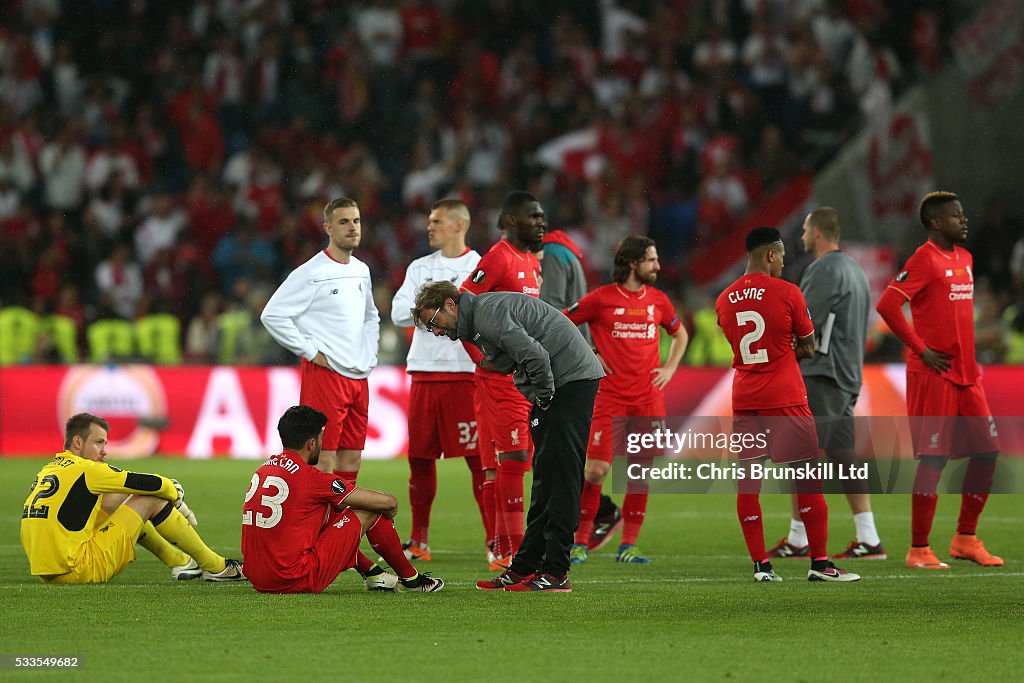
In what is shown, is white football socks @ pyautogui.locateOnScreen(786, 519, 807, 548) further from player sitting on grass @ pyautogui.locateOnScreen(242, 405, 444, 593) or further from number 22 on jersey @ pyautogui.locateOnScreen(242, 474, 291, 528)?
number 22 on jersey @ pyautogui.locateOnScreen(242, 474, 291, 528)

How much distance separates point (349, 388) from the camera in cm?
999

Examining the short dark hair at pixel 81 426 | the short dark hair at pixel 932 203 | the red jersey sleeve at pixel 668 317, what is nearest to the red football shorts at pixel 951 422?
the short dark hair at pixel 932 203

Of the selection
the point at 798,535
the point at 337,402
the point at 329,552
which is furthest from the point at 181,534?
the point at 798,535

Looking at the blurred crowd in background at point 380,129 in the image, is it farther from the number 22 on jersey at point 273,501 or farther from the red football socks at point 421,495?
the number 22 on jersey at point 273,501

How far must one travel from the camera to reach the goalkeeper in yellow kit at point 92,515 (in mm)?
8344

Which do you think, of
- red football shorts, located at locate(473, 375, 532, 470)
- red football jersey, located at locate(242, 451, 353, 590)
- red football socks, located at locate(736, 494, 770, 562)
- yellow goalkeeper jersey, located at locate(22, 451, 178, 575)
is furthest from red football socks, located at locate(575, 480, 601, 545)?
yellow goalkeeper jersey, located at locate(22, 451, 178, 575)

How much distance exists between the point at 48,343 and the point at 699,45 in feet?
36.9

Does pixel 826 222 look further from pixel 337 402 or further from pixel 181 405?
pixel 181 405

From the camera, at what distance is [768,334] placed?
8.78 meters

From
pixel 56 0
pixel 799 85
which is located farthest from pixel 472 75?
pixel 56 0

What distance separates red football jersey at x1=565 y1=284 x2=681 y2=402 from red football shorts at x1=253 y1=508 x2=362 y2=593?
2.93 metres

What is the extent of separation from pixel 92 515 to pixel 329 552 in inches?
58.0

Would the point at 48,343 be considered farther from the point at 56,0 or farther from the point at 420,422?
the point at 420,422

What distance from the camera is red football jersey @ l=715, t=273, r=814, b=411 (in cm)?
873
